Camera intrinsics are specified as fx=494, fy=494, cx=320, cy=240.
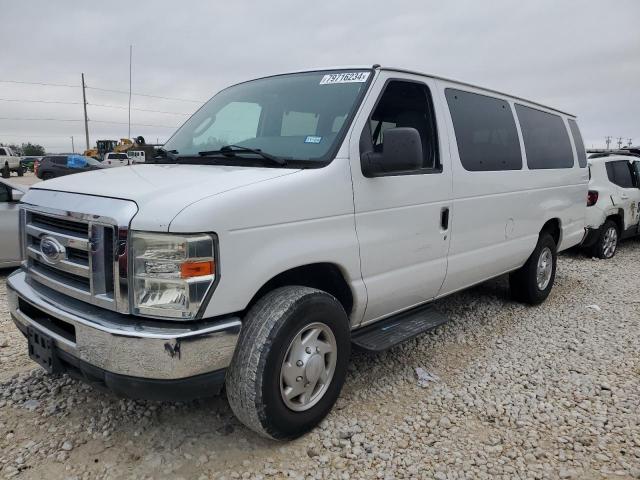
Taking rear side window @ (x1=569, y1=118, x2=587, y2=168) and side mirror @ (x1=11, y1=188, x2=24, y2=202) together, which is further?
side mirror @ (x1=11, y1=188, x2=24, y2=202)

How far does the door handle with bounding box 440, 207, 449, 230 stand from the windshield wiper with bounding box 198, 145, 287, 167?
137 centimetres

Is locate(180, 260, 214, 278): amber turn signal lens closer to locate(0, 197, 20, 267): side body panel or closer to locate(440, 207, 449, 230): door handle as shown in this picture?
locate(440, 207, 449, 230): door handle

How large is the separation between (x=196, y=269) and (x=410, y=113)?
210 cm

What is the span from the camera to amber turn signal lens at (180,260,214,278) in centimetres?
223

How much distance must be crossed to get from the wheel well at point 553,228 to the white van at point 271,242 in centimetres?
142

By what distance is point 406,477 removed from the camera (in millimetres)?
2555

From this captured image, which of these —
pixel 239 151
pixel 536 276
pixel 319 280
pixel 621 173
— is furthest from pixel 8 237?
pixel 621 173

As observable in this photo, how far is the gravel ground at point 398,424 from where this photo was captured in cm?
261

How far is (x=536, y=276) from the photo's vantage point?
17.4 feet

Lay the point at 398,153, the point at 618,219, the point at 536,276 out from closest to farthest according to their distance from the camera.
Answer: the point at 398,153, the point at 536,276, the point at 618,219

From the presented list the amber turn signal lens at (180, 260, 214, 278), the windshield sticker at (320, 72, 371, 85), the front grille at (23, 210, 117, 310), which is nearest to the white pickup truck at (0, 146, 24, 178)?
the front grille at (23, 210, 117, 310)

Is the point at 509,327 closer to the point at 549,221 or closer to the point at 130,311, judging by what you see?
the point at 549,221

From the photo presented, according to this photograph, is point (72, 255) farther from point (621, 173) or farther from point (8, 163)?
point (8, 163)

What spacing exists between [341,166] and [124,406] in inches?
79.6
